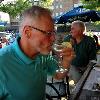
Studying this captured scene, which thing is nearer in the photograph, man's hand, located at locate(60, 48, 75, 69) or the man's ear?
the man's ear

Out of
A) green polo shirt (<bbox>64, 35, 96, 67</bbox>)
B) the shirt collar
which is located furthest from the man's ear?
green polo shirt (<bbox>64, 35, 96, 67</bbox>)

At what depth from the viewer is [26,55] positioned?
2.47m

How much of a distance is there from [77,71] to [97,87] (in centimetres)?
263

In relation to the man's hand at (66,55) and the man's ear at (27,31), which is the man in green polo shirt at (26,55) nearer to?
the man's ear at (27,31)

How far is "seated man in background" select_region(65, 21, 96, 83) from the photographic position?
6191 mm

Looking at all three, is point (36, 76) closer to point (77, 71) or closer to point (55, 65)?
point (55, 65)

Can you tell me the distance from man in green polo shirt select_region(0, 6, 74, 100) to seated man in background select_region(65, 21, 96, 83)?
12.2 ft

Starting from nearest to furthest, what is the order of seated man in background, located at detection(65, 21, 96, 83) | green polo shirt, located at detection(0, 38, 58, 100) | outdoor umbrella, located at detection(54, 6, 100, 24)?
green polo shirt, located at detection(0, 38, 58, 100)
seated man in background, located at detection(65, 21, 96, 83)
outdoor umbrella, located at detection(54, 6, 100, 24)

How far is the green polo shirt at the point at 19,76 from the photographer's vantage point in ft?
7.65

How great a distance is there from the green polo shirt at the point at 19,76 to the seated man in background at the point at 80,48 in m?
3.64

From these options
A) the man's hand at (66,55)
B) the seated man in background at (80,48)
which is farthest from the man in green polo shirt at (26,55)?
the seated man in background at (80,48)

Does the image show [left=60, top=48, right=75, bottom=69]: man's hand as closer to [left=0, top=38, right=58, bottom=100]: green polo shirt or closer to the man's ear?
[left=0, top=38, right=58, bottom=100]: green polo shirt

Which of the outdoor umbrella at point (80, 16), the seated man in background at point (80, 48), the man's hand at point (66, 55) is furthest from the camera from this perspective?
the outdoor umbrella at point (80, 16)

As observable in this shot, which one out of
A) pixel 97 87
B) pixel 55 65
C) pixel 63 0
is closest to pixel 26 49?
pixel 55 65
